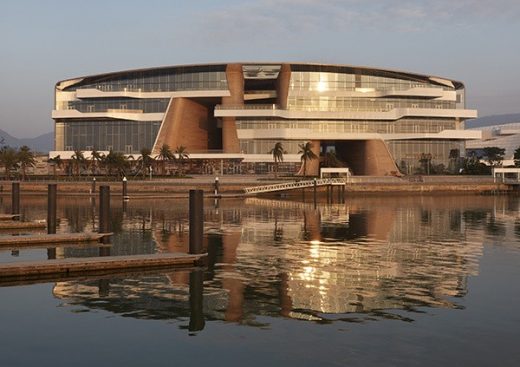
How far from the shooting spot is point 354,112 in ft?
399

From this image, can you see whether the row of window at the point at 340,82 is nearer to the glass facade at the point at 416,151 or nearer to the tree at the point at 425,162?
the glass facade at the point at 416,151

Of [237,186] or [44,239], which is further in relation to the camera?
[237,186]

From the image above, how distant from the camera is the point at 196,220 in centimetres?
3028

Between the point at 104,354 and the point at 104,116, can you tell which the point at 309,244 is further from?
the point at 104,116

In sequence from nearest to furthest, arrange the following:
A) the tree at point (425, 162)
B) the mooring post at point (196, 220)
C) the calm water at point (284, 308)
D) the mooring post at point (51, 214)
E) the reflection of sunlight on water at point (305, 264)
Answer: the calm water at point (284, 308) < the reflection of sunlight on water at point (305, 264) < the mooring post at point (196, 220) < the mooring post at point (51, 214) < the tree at point (425, 162)

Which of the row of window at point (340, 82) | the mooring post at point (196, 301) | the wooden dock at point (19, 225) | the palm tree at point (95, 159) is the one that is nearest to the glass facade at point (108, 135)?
the palm tree at point (95, 159)

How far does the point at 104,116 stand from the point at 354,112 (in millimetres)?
46373

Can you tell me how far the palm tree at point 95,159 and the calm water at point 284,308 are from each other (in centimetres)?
7847

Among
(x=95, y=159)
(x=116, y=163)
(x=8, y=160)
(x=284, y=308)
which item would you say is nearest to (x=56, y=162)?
(x=8, y=160)

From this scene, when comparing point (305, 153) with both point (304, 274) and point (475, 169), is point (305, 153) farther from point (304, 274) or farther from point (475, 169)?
point (304, 274)

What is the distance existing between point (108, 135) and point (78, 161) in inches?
330

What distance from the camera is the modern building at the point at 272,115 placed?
121 metres

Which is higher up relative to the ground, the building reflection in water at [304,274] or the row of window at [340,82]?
the row of window at [340,82]

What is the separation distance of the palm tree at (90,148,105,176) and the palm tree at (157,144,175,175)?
10.2 meters
